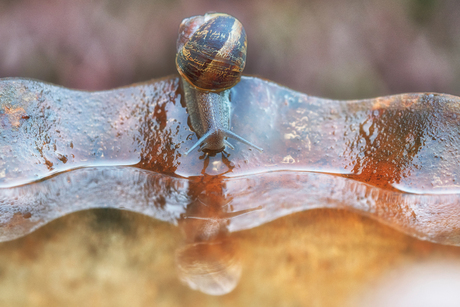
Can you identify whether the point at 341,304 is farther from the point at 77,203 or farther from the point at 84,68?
the point at 84,68

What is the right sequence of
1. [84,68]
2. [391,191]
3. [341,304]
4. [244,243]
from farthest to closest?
[84,68]
[391,191]
[244,243]
[341,304]

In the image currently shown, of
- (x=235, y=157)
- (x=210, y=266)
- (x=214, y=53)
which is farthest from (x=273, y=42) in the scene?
(x=210, y=266)

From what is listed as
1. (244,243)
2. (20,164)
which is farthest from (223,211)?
(20,164)

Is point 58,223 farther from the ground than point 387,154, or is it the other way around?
point 387,154

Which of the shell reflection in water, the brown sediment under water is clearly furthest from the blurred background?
the shell reflection in water

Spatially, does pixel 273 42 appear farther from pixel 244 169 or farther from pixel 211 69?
pixel 244 169

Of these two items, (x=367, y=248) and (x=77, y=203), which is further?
(x=77, y=203)

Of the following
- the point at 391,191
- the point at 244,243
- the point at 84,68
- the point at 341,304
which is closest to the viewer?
the point at 341,304
